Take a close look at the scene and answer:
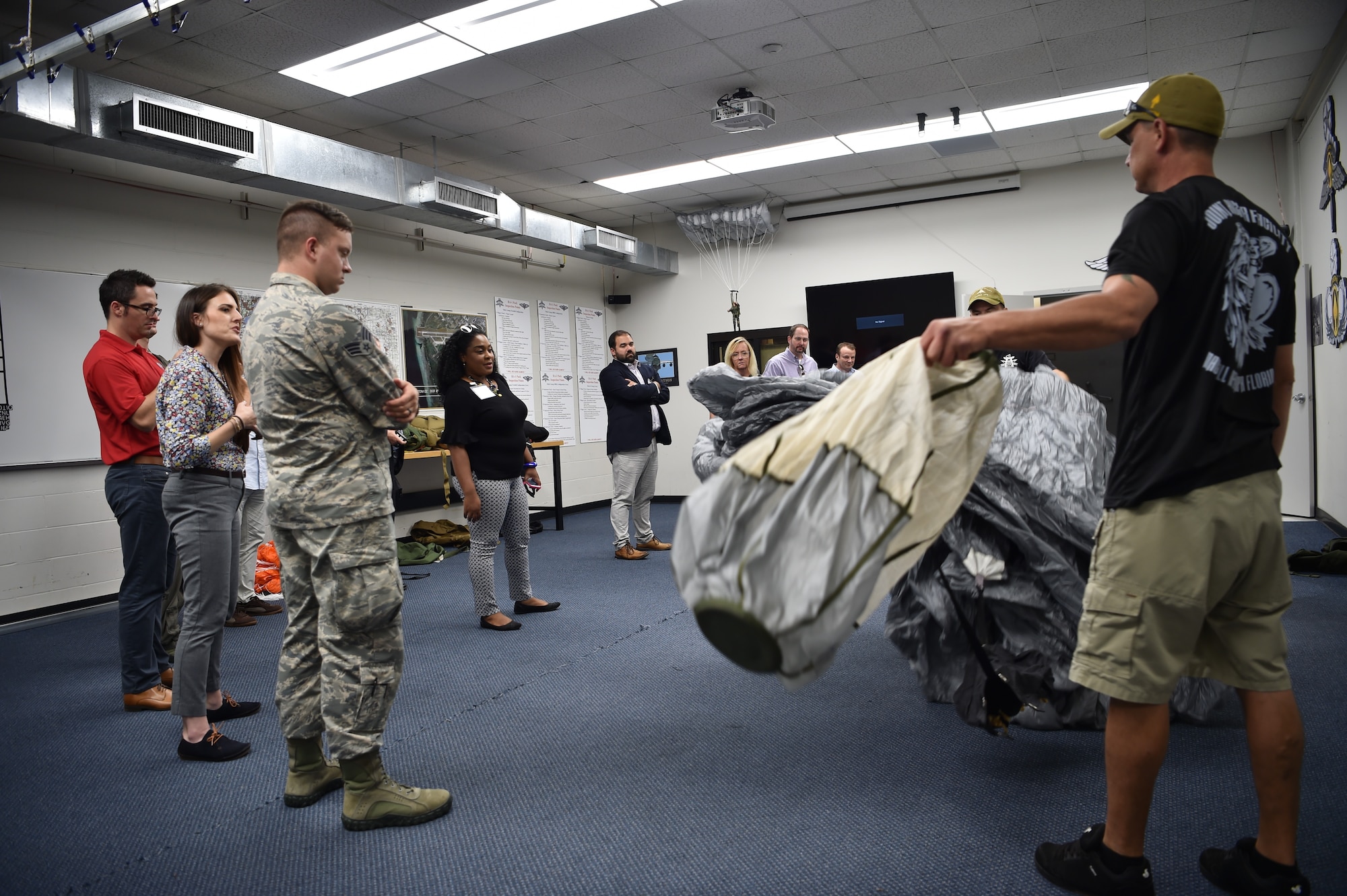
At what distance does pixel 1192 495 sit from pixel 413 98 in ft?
16.4

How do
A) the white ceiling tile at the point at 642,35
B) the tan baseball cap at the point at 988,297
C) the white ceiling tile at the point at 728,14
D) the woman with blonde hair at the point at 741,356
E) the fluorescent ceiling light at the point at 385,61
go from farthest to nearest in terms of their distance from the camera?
the woman with blonde hair at the point at 741,356
the fluorescent ceiling light at the point at 385,61
the white ceiling tile at the point at 642,35
the white ceiling tile at the point at 728,14
the tan baseball cap at the point at 988,297

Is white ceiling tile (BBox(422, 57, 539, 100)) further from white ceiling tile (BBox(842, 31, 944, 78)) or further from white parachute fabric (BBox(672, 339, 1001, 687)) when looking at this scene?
white parachute fabric (BBox(672, 339, 1001, 687))

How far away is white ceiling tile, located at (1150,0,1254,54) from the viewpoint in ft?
14.5

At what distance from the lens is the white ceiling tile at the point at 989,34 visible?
4.48 meters

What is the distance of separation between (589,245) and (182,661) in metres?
5.67

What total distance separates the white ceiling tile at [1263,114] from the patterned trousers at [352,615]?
21.6 feet

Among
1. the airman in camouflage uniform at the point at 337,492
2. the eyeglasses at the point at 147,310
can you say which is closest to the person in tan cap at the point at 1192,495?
the airman in camouflage uniform at the point at 337,492

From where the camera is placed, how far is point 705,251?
29.0 feet

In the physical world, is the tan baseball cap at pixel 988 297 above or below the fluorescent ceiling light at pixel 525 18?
below

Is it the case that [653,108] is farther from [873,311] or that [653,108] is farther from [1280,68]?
[1280,68]

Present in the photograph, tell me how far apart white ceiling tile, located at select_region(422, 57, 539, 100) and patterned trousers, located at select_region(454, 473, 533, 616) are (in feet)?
8.03

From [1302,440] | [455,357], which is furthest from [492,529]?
[1302,440]

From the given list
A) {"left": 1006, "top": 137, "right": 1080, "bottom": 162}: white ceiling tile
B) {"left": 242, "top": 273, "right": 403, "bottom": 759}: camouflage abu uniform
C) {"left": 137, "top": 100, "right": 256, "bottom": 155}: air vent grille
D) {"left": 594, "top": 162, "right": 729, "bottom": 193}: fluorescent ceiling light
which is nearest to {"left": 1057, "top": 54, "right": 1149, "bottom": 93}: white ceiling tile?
{"left": 1006, "top": 137, "right": 1080, "bottom": 162}: white ceiling tile

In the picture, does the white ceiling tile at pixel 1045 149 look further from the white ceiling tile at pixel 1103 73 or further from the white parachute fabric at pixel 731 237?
the white parachute fabric at pixel 731 237
